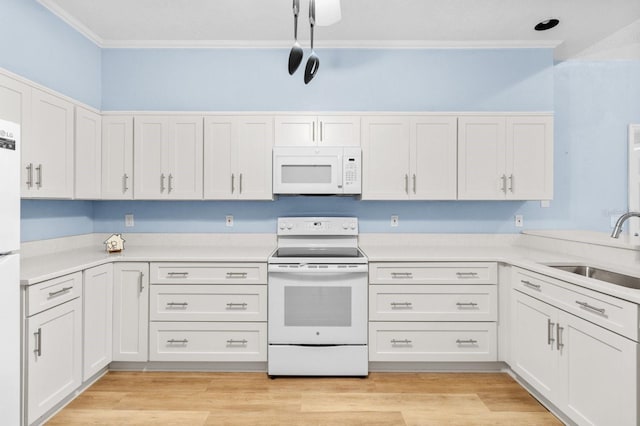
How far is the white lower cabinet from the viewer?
1628 mm

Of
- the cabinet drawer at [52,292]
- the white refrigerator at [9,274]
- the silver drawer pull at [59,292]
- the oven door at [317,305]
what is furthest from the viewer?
the oven door at [317,305]

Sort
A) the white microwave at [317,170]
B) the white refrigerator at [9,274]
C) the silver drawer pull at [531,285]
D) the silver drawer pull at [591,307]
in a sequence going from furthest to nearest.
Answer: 1. the white microwave at [317,170]
2. the silver drawer pull at [531,285]
3. the silver drawer pull at [591,307]
4. the white refrigerator at [9,274]

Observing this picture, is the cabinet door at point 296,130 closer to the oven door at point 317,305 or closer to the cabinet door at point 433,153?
the cabinet door at point 433,153

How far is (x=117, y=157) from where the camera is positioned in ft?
10.00

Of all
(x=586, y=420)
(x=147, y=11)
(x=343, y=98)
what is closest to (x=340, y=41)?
(x=343, y=98)

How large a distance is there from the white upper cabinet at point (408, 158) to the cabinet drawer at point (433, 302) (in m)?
0.79

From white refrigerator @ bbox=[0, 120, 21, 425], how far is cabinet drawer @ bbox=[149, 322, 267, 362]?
1071 millimetres

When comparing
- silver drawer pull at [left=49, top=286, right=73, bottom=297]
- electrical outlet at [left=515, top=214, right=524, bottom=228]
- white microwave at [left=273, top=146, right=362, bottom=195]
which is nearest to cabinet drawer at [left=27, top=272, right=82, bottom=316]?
silver drawer pull at [left=49, top=286, right=73, bottom=297]

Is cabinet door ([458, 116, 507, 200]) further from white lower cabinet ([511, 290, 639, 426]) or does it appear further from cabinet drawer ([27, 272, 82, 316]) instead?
cabinet drawer ([27, 272, 82, 316])

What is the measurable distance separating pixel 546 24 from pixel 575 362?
2606 millimetres

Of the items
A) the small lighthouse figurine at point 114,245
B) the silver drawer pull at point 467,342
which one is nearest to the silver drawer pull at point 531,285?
the silver drawer pull at point 467,342

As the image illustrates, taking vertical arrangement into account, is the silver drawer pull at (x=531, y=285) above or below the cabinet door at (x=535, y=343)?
above

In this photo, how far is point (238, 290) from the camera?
108 inches

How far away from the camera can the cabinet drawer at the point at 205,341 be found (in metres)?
2.73
